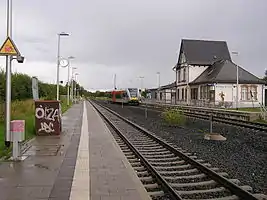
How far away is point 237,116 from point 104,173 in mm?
27143

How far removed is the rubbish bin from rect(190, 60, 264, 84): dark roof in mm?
48318

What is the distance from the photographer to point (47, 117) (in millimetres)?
16328

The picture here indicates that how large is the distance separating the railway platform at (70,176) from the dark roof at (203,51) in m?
64.5

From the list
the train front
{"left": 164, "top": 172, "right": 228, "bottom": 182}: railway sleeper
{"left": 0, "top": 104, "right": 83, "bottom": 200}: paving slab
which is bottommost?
{"left": 164, "top": 172, "right": 228, "bottom": 182}: railway sleeper

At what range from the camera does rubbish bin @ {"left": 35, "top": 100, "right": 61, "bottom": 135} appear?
1600 centimetres

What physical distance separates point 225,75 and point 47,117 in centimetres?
5191

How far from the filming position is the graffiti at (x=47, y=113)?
1599cm

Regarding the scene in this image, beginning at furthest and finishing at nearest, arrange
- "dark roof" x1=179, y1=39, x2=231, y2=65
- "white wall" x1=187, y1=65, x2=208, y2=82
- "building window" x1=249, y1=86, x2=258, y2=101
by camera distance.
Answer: "dark roof" x1=179, y1=39, x2=231, y2=65 < "white wall" x1=187, y1=65, x2=208, y2=82 < "building window" x1=249, y1=86, x2=258, y2=101

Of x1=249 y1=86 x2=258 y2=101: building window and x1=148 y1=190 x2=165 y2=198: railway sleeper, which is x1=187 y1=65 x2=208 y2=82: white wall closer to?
x1=249 y1=86 x2=258 y2=101: building window

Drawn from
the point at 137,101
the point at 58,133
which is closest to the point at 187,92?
the point at 137,101

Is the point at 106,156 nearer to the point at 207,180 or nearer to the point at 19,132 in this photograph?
the point at 19,132

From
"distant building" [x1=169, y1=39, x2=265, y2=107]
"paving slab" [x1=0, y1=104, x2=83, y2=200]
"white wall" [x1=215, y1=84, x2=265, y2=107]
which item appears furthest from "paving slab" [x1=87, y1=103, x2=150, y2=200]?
"white wall" [x1=215, y1=84, x2=265, y2=107]

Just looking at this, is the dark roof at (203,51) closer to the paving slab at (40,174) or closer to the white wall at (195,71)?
the white wall at (195,71)

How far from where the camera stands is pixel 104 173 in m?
8.71
